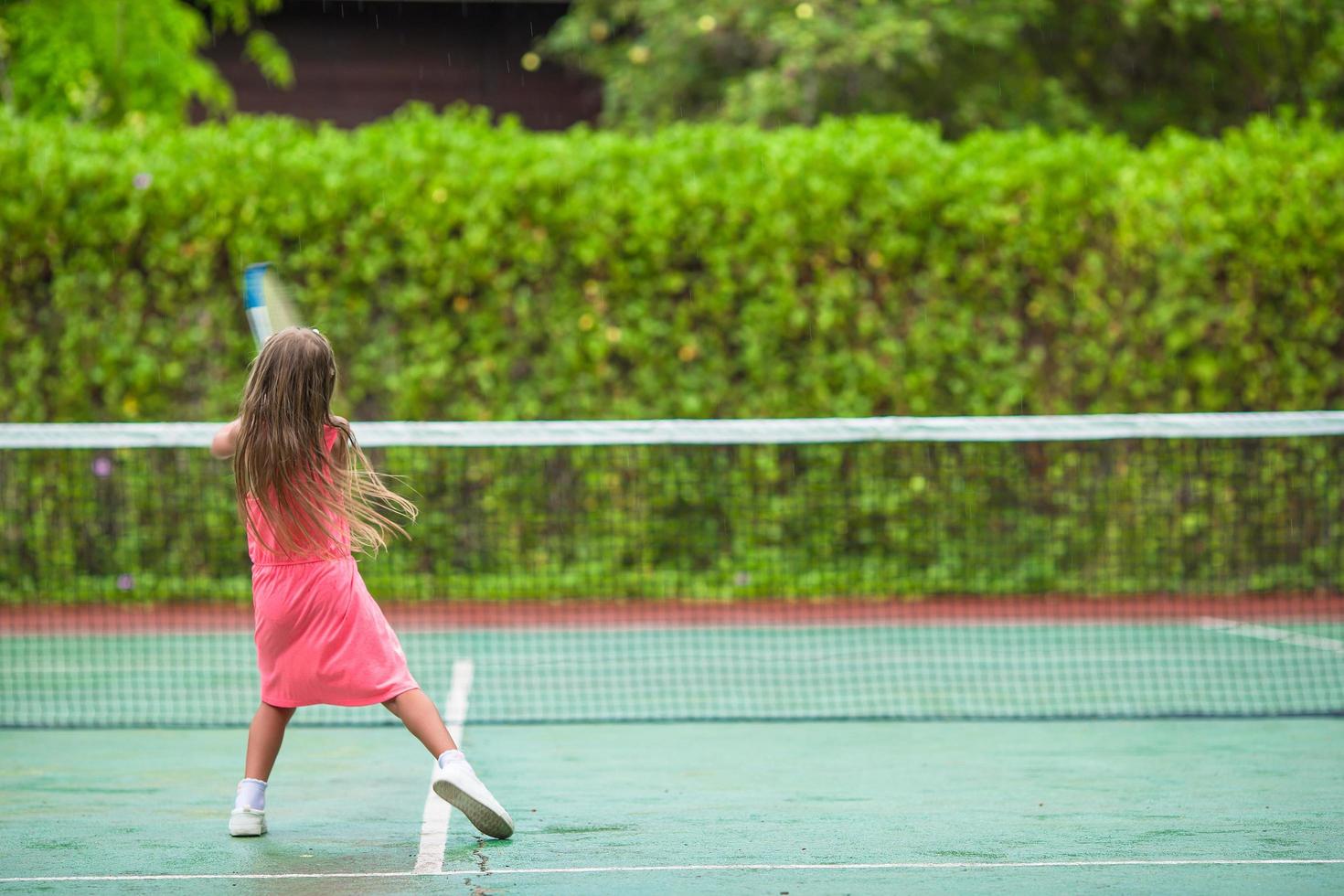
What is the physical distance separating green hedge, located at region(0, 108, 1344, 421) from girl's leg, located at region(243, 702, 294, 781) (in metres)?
6.50

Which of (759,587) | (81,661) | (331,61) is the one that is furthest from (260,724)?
(331,61)

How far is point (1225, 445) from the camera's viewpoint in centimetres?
1066

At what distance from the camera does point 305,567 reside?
163 inches

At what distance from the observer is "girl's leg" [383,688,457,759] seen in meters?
4.09

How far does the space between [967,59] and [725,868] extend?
43.9 feet

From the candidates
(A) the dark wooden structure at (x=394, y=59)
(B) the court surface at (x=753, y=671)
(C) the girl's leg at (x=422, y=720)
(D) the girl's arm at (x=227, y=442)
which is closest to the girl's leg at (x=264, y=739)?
(C) the girl's leg at (x=422, y=720)

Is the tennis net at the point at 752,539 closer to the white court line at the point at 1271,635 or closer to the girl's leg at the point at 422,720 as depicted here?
the white court line at the point at 1271,635

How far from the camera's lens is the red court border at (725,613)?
30.9 feet

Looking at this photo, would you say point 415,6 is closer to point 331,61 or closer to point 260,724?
point 331,61

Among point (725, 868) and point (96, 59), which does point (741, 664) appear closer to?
point (725, 868)

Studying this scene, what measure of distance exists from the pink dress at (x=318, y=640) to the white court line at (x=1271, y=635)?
5.93 meters

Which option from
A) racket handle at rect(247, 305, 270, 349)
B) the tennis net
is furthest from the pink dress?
the tennis net

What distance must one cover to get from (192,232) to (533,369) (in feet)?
7.97

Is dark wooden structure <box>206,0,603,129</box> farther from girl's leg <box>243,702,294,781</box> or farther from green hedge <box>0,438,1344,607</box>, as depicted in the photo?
girl's leg <box>243,702,294,781</box>
